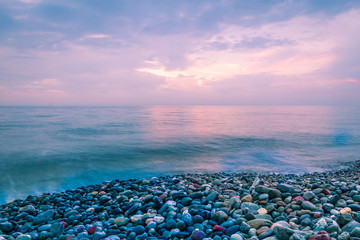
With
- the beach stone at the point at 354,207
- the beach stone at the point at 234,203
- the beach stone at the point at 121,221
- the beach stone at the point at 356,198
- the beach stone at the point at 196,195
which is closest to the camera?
the beach stone at the point at 354,207

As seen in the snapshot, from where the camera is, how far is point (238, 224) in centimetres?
304

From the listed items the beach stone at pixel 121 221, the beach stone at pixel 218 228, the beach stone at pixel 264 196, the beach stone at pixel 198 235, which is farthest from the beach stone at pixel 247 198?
the beach stone at pixel 121 221

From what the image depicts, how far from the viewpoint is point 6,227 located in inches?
143

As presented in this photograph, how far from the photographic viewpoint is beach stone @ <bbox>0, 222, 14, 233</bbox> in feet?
11.9

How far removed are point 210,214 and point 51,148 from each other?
50.9 feet

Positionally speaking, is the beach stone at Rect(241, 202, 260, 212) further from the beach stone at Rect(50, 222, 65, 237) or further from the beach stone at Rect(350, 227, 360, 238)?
the beach stone at Rect(50, 222, 65, 237)

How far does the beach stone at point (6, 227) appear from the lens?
3618mm

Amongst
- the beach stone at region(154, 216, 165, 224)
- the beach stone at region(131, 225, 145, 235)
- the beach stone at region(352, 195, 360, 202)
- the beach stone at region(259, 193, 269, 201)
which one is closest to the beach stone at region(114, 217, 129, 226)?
the beach stone at region(131, 225, 145, 235)

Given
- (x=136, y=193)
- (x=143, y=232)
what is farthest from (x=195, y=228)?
(x=136, y=193)

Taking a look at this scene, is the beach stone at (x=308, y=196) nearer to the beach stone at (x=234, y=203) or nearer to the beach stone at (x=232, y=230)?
the beach stone at (x=234, y=203)

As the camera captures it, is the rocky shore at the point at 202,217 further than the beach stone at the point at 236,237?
Yes

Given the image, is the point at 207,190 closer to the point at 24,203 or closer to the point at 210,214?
the point at 210,214

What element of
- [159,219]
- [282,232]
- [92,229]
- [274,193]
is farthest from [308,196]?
[92,229]

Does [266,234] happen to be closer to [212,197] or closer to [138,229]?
[212,197]
